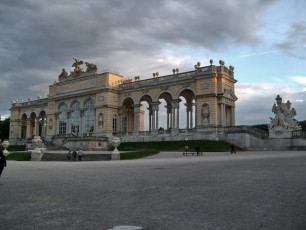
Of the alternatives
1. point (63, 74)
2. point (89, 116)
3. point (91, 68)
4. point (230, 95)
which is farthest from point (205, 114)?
point (63, 74)

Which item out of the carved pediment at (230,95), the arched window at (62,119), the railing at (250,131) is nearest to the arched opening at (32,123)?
the arched window at (62,119)

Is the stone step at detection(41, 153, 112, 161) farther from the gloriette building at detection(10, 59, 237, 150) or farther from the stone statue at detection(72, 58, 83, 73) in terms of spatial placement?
the stone statue at detection(72, 58, 83, 73)

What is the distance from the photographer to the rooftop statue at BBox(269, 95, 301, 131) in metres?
37.4

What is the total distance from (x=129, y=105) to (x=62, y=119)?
49.0ft

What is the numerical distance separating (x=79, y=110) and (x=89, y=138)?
525 inches

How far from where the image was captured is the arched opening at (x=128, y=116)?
58094mm

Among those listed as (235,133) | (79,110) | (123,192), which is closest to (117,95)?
(79,110)

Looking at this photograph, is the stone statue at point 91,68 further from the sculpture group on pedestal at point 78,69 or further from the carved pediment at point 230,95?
the carved pediment at point 230,95

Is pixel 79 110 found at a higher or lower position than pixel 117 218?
higher

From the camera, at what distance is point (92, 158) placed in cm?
3145

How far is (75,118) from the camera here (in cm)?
6131

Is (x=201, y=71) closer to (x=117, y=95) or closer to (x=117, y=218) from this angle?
(x=117, y=95)

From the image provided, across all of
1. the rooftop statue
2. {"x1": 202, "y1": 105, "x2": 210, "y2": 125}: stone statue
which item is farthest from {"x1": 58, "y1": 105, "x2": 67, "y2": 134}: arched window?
the rooftop statue

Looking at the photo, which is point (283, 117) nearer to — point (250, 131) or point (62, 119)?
point (250, 131)
